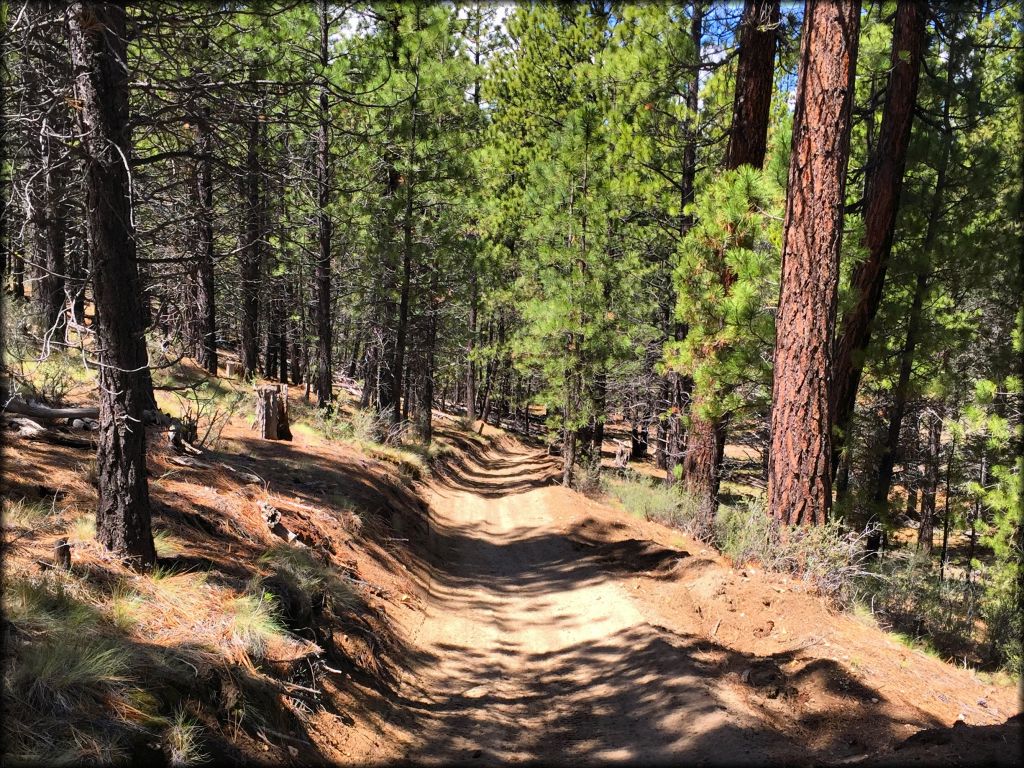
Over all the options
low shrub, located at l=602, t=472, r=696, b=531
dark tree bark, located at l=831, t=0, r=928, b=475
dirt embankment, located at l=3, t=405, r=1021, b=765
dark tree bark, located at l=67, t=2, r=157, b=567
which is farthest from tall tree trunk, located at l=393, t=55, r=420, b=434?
dark tree bark, located at l=67, t=2, r=157, b=567

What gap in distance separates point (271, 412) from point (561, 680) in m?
7.73

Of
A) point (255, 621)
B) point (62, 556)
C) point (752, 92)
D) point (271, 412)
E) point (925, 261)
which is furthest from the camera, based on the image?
point (271, 412)

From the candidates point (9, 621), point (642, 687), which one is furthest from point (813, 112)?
point (9, 621)

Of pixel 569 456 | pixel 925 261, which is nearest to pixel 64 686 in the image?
pixel 925 261

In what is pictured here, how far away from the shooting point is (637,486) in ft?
53.6

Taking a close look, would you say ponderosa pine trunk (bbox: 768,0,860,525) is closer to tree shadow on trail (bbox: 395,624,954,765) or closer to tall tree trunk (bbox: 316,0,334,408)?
tree shadow on trail (bbox: 395,624,954,765)

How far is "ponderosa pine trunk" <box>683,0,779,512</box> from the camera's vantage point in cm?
928

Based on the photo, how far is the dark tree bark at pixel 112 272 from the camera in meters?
4.16

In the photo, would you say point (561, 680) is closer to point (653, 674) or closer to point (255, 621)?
point (653, 674)

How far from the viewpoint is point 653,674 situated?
5715 millimetres

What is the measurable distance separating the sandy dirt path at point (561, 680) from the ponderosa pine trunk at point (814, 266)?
2.07 meters

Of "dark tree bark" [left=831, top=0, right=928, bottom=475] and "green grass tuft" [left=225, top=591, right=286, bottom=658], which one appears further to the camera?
"dark tree bark" [left=831, top=0, right=928, bottom=475]

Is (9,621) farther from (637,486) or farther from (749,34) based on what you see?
(637,486)

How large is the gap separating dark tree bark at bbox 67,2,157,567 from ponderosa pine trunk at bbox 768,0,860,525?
602 centimetres
